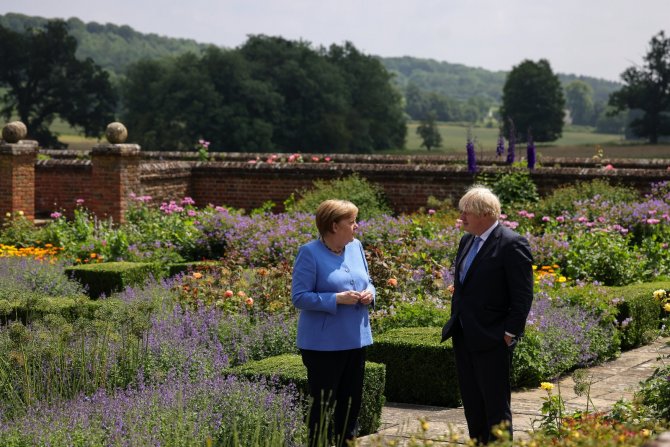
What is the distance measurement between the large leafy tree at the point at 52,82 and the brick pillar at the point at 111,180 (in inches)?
1423

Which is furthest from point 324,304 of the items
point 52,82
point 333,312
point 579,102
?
point 579,102

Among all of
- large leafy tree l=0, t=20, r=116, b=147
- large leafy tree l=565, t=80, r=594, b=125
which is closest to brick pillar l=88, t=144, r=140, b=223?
large leafy tree l=0, t=20, r=116, b=147

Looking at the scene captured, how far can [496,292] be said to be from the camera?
543cm

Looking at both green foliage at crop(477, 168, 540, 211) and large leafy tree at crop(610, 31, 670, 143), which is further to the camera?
large leafy tree at crop(610, 31, 670, 143)

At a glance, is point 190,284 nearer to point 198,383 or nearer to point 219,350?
point 219,350

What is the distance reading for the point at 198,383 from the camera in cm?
625

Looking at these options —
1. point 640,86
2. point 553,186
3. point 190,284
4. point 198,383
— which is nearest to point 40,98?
point 640,86

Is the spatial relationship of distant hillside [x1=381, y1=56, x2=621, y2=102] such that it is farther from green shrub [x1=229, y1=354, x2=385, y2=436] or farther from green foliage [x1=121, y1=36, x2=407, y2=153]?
green shrub [x1=229, y1=354, x2=385, y2=436]

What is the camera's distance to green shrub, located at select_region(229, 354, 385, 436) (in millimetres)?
6430

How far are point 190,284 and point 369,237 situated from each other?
349cm

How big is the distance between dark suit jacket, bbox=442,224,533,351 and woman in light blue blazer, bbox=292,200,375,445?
53 cm

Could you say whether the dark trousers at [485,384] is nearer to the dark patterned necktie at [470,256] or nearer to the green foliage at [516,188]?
the dark patterned necktie at [470,256]

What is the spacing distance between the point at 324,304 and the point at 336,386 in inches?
18.1

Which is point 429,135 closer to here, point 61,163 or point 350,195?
point 61,163
